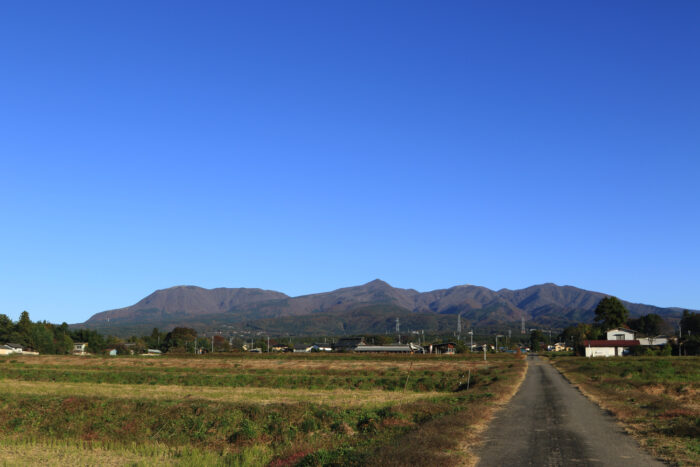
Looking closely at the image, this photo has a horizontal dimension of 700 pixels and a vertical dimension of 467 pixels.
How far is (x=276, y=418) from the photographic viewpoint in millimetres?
29250

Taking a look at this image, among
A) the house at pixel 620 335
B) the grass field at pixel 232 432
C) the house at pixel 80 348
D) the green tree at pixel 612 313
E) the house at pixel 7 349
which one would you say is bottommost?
the house at pixel 80 348

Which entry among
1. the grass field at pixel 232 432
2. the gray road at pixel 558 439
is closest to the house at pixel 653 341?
the grass field at pixel 232 432

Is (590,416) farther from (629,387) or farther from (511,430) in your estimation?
(629,387)

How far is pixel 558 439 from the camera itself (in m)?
22.0

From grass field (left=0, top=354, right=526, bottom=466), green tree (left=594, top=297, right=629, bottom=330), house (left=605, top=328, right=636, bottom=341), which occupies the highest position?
green tree (left=594, top=297, right=629, bottom=330)

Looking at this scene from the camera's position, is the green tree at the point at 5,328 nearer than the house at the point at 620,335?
No

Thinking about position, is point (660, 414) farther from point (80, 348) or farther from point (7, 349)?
point (80, 348)

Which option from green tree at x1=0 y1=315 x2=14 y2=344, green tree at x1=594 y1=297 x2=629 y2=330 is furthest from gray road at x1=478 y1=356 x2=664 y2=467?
green tree at x1=0 y1=315 x2=14 y2=344

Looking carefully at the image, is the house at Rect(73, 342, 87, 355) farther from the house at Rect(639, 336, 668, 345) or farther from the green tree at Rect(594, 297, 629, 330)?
the house at Rect(639, 336, 668, 345)

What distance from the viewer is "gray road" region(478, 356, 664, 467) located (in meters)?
18.1

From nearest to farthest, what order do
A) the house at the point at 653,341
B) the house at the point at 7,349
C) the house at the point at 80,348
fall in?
the house at the point at 7,349, the house at the point at 653,341, the house at the point at 80,348

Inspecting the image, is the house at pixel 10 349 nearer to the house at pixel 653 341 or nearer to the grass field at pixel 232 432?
the grass field at pixel 232 432

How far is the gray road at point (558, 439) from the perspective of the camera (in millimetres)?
18141

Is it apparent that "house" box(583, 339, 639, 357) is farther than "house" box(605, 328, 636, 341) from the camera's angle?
No
